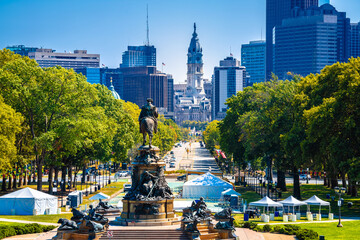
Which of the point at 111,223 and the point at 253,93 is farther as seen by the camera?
the point at 253,93

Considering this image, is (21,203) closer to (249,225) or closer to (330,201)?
(249,225)

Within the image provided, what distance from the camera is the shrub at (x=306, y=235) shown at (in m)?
39.7

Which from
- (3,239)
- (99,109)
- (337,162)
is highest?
(99,109)

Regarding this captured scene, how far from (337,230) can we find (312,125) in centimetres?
1348

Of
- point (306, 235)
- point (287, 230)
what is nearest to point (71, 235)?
point (306, 235)

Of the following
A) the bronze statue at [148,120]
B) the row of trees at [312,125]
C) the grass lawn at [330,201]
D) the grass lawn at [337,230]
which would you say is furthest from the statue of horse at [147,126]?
the grass lawn at [330,201]

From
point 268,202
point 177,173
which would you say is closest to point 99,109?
point 268,202

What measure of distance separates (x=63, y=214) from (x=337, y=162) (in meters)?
24.4

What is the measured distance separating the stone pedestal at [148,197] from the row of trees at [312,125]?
16.4 m

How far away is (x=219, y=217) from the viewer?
1606 inches

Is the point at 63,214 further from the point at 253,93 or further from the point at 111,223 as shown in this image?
the point at 253,93

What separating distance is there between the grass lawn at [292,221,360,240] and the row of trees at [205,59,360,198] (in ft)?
15.3

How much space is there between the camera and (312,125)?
54.6 m

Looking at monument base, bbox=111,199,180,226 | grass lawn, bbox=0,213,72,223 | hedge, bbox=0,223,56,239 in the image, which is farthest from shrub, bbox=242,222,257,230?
grass lawn, bbox=0,213,72,223
